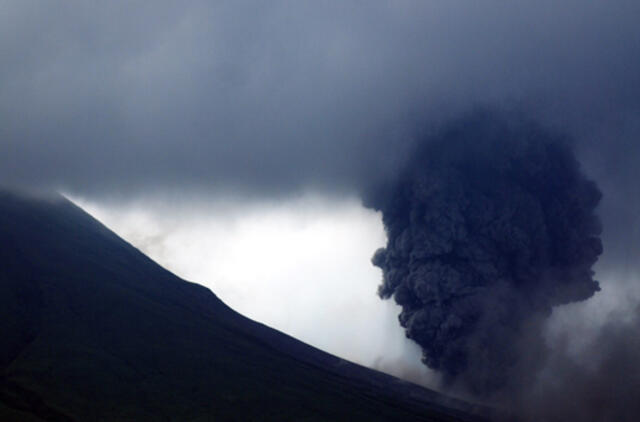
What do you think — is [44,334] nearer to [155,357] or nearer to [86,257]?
Result: [155,357]

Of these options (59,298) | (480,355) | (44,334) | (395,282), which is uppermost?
(395,282)

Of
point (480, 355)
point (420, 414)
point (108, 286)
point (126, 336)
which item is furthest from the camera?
point (108, 286)

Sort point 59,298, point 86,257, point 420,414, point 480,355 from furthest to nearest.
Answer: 1. point 86,257
2. point 59,298
3. point 420,414
4. point 480,355

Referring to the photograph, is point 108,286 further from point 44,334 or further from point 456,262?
A: point 456,262

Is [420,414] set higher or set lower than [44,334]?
higher

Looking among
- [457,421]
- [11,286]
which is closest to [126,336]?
[11,286]

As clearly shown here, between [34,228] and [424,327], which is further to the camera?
[34,228]
